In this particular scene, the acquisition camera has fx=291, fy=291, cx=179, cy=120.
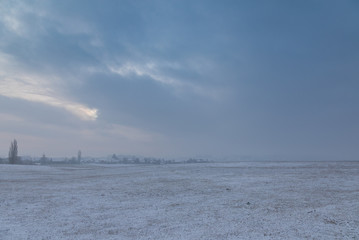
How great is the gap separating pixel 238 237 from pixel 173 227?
3047 millimetres

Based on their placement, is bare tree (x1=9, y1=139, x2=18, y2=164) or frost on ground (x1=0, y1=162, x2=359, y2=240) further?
bare tree (x1=9, y1=139, x2=18, y2=164)

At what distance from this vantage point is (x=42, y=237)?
A: 1179 cm

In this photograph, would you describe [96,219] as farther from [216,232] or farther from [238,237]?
[238,237]

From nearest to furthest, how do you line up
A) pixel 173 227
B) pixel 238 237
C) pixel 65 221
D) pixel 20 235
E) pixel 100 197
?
pixel 238 237 < pixel 20 235 < pixel 173 227 < pixel 65 221 < pixel 100 197

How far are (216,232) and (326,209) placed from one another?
750cm

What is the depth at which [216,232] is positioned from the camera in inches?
473

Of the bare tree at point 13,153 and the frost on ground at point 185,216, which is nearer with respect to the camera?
the frost on ground at point 185,216

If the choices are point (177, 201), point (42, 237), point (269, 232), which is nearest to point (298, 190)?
point (177, 201)

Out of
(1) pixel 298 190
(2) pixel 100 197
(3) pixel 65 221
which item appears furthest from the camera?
(1) pixel 298 190

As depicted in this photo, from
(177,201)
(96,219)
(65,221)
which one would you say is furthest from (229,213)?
(65,221)

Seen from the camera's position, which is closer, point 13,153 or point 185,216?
point 185,216

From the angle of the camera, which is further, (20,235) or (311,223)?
(311,223)

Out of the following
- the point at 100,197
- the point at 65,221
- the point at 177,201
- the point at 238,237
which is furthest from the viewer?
the point at 100,197

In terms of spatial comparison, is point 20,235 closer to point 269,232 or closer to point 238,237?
point 238,237
